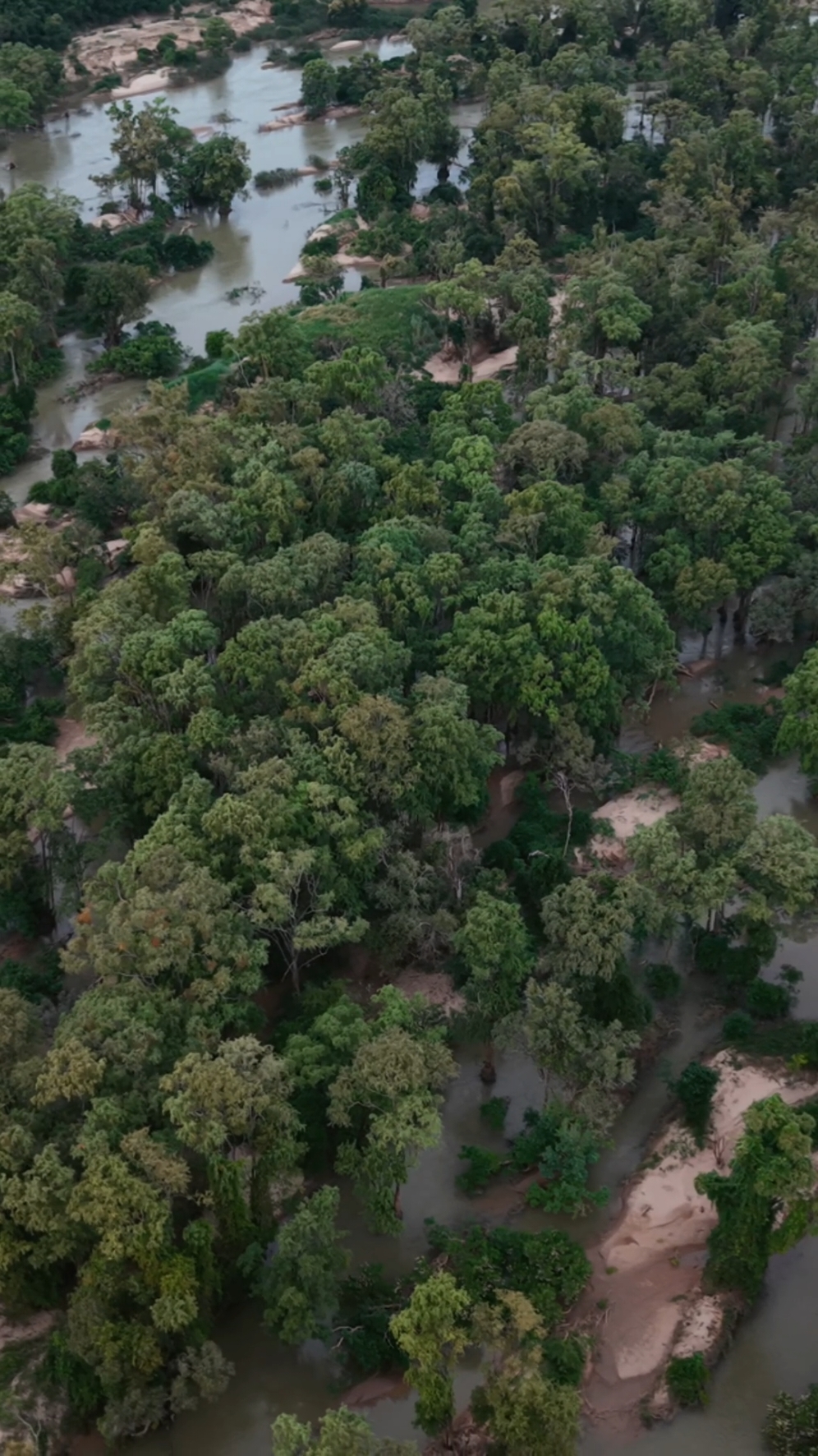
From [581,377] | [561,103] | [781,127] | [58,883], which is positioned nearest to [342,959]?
[58,883]

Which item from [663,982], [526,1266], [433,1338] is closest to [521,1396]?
[433,1338]

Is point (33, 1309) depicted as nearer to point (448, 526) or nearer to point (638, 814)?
point (638, 814)

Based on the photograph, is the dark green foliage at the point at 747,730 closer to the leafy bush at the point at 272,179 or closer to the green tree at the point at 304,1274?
the green tree at the point at 304,1274

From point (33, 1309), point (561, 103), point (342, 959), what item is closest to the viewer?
point (33, 1309)

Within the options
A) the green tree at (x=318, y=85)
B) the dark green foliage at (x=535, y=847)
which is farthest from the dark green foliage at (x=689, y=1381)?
the green tree at (x=318, y=85)

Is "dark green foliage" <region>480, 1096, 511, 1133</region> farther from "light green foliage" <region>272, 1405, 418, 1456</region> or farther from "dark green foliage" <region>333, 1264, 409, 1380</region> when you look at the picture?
"light green foliage" <region>272, 1405, 418, 1456</region>

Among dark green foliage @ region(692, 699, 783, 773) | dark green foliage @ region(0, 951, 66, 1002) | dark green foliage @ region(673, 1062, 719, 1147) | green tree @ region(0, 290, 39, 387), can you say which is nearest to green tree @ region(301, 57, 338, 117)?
green tree @ region(0, 290, 39, 387)
